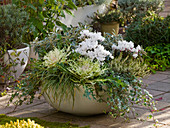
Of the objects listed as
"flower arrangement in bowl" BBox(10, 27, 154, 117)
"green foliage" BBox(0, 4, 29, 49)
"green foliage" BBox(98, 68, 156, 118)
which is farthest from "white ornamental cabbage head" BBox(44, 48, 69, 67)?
"green foliage" BBox(0, 4, 29, 49)

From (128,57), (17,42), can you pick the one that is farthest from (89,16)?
(128,57)

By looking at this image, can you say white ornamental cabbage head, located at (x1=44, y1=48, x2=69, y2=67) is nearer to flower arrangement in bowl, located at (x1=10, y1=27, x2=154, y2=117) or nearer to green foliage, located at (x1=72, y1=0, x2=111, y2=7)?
flower arrangement in bowl, located at (x1=10, y1=27, x2=154, y2=117)

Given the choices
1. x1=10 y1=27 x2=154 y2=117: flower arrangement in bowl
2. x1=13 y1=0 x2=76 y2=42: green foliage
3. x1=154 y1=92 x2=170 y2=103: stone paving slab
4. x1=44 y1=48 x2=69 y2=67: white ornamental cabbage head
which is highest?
x1=13 y1=0 x2=76 y2=42: green foliage

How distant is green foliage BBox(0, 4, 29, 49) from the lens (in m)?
4.34

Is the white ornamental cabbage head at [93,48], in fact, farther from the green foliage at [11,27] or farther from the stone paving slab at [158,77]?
the stone paving slab at [158,77]

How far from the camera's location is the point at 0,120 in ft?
10.2

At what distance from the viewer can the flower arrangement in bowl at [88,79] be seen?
291cm

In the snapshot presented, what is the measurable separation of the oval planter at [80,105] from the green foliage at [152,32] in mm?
3047

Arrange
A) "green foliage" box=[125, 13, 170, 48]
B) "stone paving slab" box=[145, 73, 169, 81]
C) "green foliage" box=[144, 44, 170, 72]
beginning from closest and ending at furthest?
"stone paving slab" box=[145, 73, 169, 81], "green foliage" box=[144, 44, 170, 72], "green foliage" box=[125, 13, 170, 48]

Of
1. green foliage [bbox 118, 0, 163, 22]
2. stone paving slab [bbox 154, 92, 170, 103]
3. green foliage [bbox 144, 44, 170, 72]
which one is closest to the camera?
stone paving slab [bbox 154, 92, 170, 103]

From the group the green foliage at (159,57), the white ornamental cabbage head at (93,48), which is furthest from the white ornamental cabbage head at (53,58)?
the green foliage at (159,57)

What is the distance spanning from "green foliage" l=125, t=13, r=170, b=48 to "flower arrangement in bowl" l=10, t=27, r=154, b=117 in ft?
8.49

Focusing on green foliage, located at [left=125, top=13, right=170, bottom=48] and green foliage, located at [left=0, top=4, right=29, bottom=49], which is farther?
green foliage, located at [left=125, top=13, right=170, bottom=48]

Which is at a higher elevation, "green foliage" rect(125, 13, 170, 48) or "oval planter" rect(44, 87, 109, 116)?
"green foliage" rect(125, 13, 170, 48)
